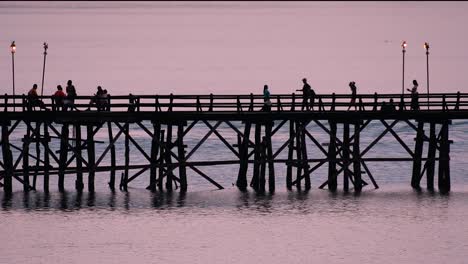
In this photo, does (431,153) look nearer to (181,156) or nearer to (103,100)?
(181,156)

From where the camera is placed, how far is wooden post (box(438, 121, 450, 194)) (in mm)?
51219

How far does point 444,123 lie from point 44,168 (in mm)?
15483

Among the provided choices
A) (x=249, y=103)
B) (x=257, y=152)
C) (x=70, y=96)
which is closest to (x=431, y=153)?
(x=257, y=152)

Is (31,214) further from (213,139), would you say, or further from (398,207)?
(213,139)

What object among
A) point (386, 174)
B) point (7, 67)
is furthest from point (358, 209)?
point (7, 67)

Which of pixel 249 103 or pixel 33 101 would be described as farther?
pixel 249 103

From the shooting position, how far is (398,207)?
1828 inches

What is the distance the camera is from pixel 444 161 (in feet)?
168

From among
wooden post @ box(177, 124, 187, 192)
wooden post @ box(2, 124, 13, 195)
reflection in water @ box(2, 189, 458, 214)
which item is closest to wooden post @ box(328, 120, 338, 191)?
reflection in water @ box(2, 189, 458, 214)

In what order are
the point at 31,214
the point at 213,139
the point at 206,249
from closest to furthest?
the point at 206,249
the point at 31,214
the point at 213,139

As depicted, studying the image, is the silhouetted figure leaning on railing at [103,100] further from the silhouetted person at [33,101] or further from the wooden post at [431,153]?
the wooden post at [431,153]

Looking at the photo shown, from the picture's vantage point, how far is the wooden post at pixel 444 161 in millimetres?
51219

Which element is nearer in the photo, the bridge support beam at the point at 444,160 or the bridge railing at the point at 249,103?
the bridge railing at the point at 249,103

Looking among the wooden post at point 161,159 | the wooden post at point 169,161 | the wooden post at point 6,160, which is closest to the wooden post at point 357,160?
the wooden post at point 169,161
